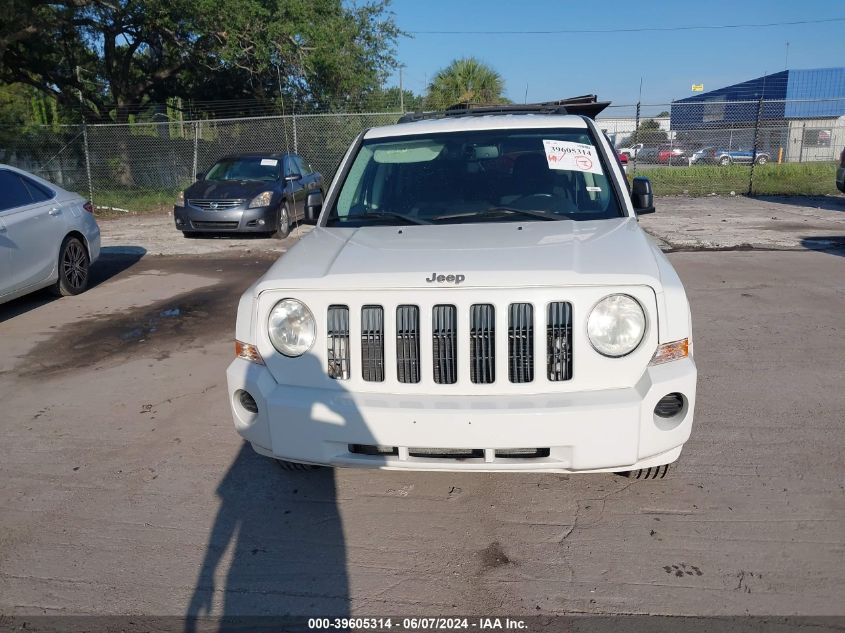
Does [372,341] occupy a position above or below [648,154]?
below

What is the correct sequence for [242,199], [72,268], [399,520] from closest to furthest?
[399,520], [72,268], [242,199]

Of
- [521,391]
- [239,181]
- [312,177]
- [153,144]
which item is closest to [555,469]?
[521,391]

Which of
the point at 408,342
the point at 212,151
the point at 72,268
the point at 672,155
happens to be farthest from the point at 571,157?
the point at 672,155

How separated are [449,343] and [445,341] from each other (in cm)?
2

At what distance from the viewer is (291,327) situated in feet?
10.9

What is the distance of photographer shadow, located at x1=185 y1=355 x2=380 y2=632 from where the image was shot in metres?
2.91

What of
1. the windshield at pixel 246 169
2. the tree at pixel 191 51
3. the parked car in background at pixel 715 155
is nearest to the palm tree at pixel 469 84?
the tree at pixel 191 51

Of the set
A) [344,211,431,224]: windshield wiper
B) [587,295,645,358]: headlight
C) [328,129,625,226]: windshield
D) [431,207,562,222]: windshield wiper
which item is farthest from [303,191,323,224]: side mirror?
[587,295,645,358]: headlight

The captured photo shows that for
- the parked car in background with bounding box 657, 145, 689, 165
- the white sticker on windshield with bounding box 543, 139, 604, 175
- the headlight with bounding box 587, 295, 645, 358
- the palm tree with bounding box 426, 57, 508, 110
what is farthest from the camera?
the palm tree with bounding box 426, 57, 508, 110

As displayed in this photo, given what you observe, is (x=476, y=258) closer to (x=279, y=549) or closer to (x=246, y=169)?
(x=279, y=549)

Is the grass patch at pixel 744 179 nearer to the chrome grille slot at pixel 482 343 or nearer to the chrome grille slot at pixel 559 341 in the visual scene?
the chrome grille slot at pixel 559 341

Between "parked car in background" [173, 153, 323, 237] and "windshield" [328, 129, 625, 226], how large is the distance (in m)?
7.77

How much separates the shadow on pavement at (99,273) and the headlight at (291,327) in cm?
576

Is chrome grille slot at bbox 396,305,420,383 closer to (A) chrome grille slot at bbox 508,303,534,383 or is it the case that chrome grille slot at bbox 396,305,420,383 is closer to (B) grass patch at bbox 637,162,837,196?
(A) chrome grille slot at bbox 508,303,534,383
